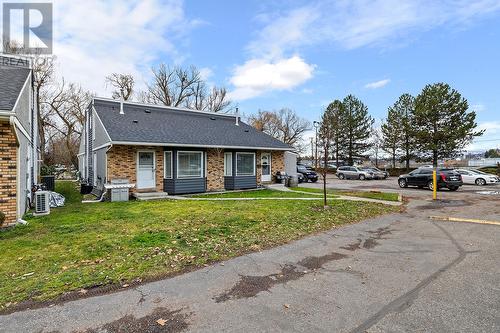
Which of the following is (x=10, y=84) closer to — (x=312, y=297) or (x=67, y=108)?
(x=312, y=297)

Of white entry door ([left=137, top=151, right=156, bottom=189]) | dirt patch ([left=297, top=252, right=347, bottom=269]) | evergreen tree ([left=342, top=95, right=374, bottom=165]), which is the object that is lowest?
dirt patch ([left=297, top=252, right=347, bottom=269])

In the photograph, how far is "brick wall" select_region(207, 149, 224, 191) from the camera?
16469 millimetres

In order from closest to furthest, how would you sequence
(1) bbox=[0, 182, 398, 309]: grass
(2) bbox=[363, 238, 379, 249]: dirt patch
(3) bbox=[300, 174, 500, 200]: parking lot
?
(1) bbox=[0, 182, 398, 309]: grass
(2) bbox=[363, 238, 379, 249]: dirt patch
(3) bbox=[300, 174, 500, 200]: parking lot

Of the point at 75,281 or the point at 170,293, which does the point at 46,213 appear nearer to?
the point at 75,281

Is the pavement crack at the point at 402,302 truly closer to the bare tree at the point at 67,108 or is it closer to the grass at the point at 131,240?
the grass at the point at 131,240

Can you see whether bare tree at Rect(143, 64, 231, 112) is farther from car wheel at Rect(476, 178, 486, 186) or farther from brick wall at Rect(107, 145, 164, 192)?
car wheel at Rect(476, 178, 486, 186)

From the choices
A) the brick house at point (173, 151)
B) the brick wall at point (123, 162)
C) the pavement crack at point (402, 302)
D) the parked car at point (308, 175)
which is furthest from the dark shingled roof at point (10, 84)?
the parked car at point (308, 175)


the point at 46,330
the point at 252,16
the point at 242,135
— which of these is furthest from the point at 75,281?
the point at 242,135

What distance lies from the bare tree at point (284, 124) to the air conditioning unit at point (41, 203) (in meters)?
45.0

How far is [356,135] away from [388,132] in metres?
4.27

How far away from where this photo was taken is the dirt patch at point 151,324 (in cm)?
283

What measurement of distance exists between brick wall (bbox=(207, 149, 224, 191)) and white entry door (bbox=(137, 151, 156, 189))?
124 inches

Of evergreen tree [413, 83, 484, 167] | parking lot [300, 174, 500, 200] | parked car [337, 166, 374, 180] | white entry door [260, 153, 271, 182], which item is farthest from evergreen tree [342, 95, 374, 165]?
white entry door [260, 153, 271, 182]

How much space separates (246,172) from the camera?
1788 cm
